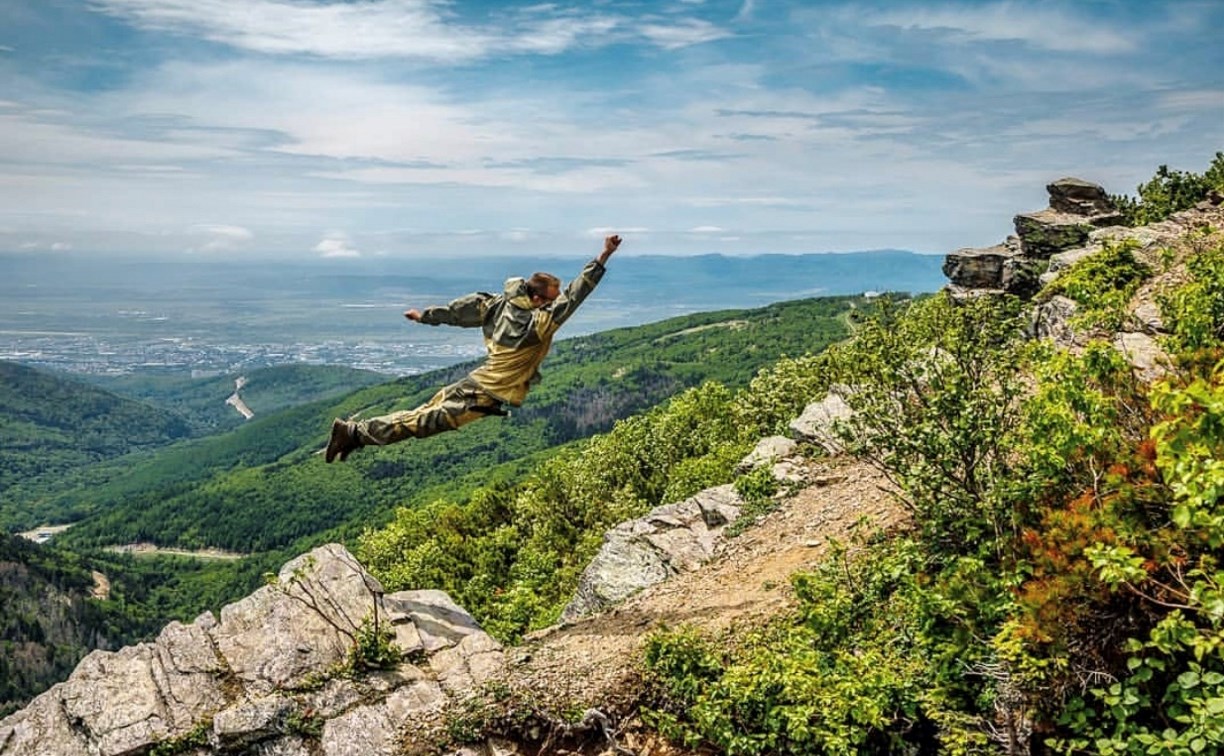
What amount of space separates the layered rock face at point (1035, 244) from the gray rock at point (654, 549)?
46.4 feet

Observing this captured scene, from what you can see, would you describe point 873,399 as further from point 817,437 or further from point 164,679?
point 164,679

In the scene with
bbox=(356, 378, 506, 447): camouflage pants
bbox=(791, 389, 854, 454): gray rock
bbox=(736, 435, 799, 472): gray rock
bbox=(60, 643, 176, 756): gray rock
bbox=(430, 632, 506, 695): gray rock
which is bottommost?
bbox=(60, 643, 176, 756): gray rock

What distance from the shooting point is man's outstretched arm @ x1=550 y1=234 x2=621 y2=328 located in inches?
421

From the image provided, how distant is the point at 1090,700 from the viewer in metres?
7.83

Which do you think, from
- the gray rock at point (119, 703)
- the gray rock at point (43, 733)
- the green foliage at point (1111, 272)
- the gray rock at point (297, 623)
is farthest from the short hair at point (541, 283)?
the green foliage at point (1111, 272)

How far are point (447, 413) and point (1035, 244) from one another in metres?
24.2

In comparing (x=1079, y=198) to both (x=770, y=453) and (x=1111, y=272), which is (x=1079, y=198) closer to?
(x=1111, y=272)

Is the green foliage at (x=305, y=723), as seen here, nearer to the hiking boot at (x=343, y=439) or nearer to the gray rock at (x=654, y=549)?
the hiking boot at (x=343, y=439)

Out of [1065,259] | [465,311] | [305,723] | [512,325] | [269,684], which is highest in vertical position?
[1065,259]

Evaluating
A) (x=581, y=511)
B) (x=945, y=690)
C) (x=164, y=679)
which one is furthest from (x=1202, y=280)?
(x=581, y=511)

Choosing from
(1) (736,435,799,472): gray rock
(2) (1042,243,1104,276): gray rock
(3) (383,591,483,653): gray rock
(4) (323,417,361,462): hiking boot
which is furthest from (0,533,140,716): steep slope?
(2) (1042,243,1104,276): gray rock

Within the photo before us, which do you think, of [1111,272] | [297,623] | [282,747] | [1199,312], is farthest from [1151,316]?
[282,747]

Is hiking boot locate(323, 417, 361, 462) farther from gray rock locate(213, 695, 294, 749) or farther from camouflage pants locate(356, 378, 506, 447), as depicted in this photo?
gray rock locate(213, 695, 294, 749)

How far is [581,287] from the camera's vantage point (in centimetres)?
1106
